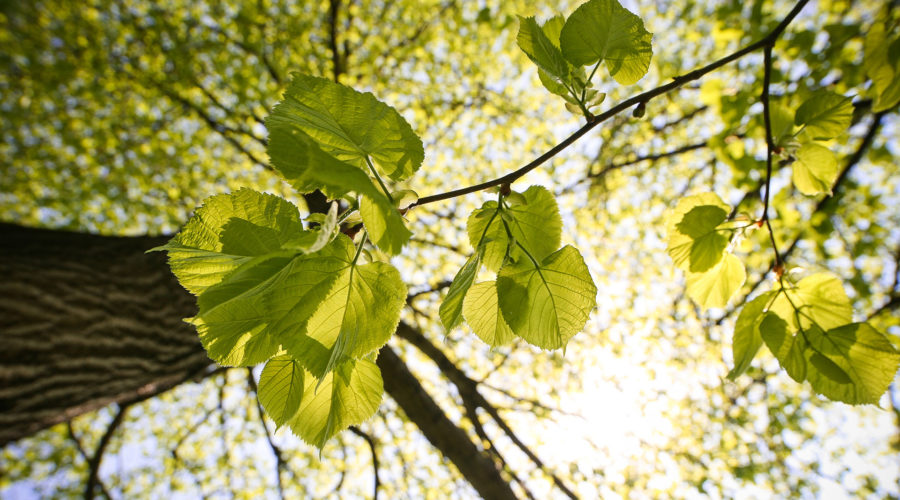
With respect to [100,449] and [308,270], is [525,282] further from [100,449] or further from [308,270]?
[100,449]

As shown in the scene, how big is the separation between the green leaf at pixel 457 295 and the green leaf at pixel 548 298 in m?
0.06

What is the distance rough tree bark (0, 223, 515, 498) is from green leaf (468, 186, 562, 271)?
176 cm

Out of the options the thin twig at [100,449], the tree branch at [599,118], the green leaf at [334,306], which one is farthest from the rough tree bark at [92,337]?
the tree branch at [599,118]

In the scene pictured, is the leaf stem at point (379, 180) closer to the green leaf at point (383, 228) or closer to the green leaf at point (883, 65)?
the green leaf at point (383, 228)

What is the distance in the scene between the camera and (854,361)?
934mm

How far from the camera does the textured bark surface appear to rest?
176cm

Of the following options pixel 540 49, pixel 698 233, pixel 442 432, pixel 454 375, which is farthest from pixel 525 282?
pixel 454 375

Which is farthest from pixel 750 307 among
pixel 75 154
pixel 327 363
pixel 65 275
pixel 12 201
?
pixel 12 201

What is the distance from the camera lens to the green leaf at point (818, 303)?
3.25ft

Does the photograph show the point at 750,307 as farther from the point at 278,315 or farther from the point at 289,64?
the point at 289,64

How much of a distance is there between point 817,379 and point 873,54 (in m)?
0.78

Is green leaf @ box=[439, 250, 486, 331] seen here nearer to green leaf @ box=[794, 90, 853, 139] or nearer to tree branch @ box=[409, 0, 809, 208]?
tree branch @ box=[409, 0, 809, 208]

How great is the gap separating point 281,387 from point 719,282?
1.16 meters

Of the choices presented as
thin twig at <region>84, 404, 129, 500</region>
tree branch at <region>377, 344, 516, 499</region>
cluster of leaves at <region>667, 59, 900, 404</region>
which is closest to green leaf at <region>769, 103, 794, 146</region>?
cluster of leaves at <region>667, 59, 900, 404</region>
